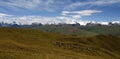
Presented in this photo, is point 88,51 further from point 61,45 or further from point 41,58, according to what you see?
point 41,58

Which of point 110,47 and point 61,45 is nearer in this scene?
point 61,45

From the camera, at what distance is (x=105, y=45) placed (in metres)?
91.8

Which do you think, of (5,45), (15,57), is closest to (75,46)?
(5,45)

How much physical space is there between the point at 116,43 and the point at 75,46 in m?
40.5

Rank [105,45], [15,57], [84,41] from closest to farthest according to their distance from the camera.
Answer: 1. [15,57]
2. [84,41]
3. [105,45]

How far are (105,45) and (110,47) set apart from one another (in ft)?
8.09

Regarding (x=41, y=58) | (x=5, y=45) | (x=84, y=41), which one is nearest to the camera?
(x=41, y=58)

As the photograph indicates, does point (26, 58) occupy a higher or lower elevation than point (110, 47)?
higher

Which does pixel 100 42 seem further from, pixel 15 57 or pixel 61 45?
pixel 15 57

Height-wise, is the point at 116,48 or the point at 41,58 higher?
the point at 41,58

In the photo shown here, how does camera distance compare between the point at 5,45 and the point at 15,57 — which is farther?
the point at 5,45

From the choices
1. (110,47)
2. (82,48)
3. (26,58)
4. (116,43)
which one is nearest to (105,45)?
(110,47)

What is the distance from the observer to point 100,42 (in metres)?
Answer: 93.4

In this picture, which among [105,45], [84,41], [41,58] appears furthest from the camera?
[105,45]
